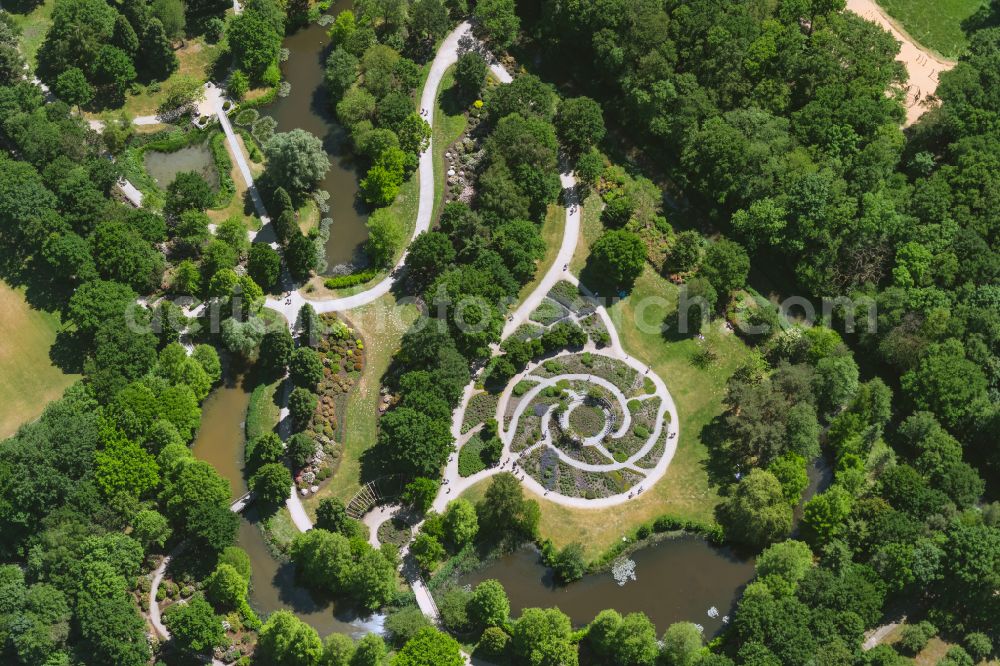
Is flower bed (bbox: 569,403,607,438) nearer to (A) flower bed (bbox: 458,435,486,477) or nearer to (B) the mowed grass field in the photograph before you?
(B) the mowed grass field

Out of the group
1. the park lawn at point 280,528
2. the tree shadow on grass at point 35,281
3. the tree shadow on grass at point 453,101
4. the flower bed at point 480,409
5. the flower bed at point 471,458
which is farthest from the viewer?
the tree shadow on grass at point 453,101

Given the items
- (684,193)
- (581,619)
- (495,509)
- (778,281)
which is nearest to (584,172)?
(684,193)

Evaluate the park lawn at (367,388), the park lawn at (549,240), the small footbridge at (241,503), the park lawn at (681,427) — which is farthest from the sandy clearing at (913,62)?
the small footbridge at (241,503)

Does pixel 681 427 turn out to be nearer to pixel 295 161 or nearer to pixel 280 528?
pixel 280 528

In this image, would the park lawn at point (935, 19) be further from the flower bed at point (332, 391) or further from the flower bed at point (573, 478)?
the flower bed at point (332, 391)

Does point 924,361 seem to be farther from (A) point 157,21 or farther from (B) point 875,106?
(A) point 157,21
